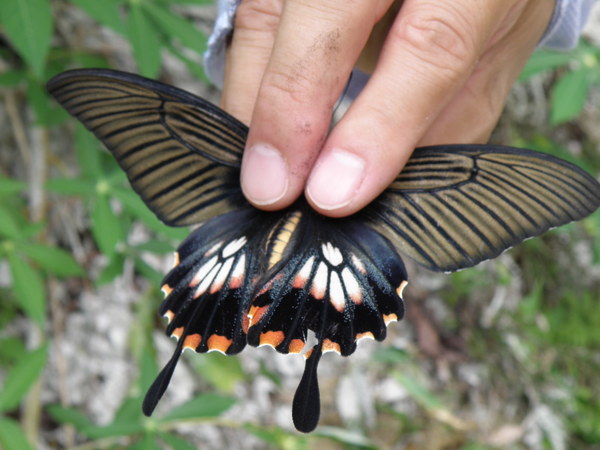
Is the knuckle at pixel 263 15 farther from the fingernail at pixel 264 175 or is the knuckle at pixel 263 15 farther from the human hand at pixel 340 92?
the fingernail at pixel 264 175

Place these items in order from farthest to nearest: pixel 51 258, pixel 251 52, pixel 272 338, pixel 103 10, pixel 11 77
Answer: pixel 11 77, pixel 51 258, pixel 103 10, pixel 251 52, pixel 272 338

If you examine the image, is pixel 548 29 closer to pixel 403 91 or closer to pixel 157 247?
pixel 403 91

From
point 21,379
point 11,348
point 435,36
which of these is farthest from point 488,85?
point 11,348

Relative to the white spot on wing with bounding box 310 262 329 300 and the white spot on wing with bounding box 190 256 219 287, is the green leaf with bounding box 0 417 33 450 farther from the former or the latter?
the white spot on wing with bounding box 310 262 329 300

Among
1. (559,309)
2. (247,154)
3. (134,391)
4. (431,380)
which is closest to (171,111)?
(247,154)

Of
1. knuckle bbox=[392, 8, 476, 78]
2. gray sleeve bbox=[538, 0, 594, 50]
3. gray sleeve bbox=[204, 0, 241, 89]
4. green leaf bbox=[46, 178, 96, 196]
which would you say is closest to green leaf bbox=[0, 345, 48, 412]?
green leaf bbox=[46, 178, 96, 196]
